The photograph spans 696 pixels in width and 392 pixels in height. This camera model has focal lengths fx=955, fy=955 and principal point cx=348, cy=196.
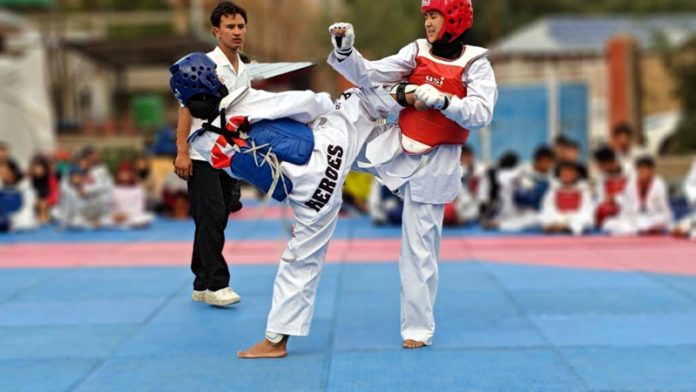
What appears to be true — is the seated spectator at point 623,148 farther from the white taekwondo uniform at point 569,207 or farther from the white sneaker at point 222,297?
the white sneaker at point 222,297

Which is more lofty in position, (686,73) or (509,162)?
(686,73)

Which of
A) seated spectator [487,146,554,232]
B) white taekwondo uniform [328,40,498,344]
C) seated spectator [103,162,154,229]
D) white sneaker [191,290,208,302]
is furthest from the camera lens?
seated spectator [103,162,154,229]

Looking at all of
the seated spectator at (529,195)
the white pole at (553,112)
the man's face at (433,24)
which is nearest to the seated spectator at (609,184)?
the seated spectator at (529,195)

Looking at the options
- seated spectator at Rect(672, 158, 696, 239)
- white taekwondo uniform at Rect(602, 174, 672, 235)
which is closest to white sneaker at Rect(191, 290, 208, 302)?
seated spectator at Rect(672, 158, 696, 239)

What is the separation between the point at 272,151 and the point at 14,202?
8358mm

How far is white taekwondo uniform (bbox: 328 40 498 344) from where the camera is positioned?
492 cm

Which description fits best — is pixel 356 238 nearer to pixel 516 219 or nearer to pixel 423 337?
pixel 516 219

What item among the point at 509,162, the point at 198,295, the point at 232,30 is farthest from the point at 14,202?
the point at 232,30

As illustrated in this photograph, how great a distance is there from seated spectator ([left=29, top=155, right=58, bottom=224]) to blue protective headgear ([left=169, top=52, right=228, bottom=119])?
919 centimetres

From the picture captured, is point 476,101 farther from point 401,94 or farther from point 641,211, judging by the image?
point 641,211

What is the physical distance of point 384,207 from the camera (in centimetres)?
1197

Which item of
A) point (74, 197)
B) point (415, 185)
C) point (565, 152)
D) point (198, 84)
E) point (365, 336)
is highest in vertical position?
point (198, 84)

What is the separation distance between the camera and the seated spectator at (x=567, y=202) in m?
10.7

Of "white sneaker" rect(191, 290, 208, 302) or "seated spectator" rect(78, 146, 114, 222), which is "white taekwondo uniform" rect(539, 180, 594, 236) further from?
"seated spectator" rect(78, 146, 114, 222)
